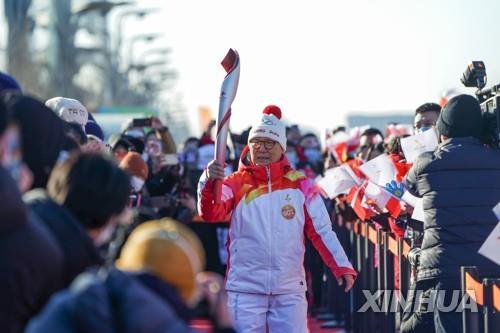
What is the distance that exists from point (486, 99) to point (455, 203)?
0.96m

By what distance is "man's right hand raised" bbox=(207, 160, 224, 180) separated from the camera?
26.8ft

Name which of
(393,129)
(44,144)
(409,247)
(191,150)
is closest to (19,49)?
(191,150)

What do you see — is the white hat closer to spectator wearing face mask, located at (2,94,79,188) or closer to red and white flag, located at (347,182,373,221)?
red and white flag, located at (347,182,373,221)

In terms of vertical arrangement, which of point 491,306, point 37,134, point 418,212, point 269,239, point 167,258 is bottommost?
point 491,306

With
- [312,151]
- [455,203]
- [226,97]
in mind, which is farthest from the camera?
[312,151]

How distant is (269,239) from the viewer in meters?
8.23

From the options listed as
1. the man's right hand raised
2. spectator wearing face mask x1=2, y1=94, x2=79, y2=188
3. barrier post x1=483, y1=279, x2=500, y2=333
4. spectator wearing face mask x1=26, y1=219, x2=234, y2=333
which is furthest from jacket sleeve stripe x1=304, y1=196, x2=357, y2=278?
spectator wearing face mask x1=26, y1=219, x2=234, y2=333

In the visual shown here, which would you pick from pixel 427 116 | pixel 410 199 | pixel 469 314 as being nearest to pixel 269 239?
pixel 469 314

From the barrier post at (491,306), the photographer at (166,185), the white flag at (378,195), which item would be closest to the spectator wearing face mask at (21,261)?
the barrier post at (491,306)

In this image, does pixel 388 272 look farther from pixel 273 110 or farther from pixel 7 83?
pixel 7 83

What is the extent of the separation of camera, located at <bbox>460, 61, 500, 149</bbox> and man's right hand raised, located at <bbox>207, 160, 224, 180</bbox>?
5.46 feet

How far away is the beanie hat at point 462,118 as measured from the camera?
27.5 feet

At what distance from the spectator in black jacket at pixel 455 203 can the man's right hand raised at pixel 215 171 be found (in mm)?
1184

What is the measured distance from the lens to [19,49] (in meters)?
32.2
